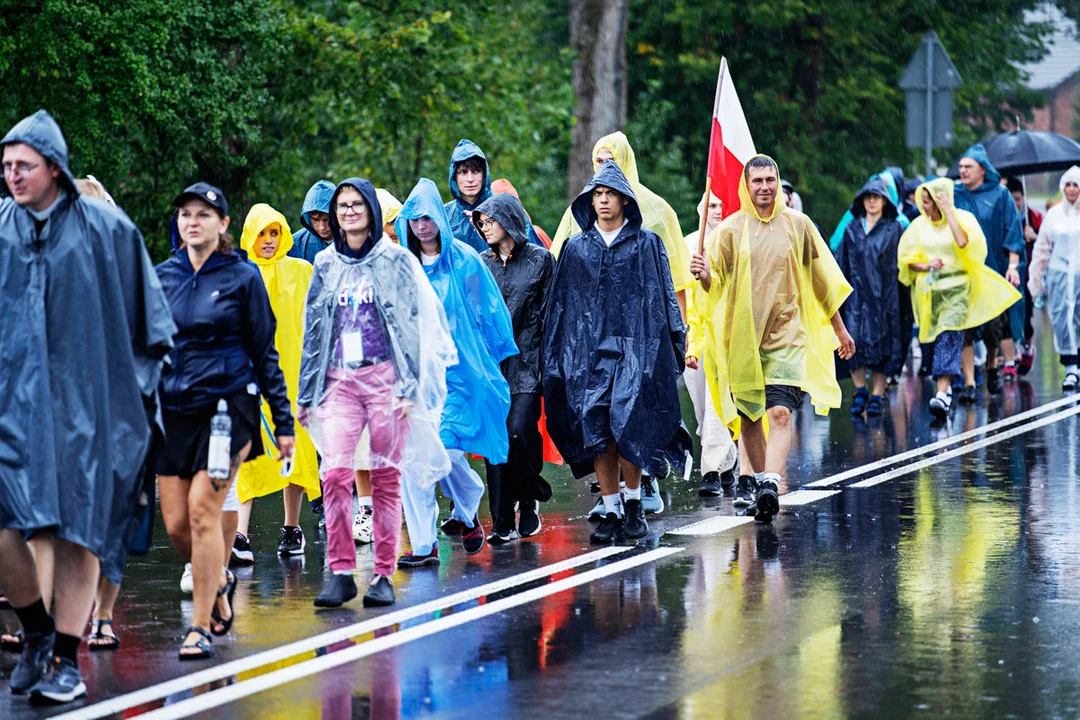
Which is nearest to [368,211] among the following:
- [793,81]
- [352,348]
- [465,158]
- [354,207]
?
[354,207]

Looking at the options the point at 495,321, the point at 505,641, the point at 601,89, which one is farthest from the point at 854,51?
the point at 505,641

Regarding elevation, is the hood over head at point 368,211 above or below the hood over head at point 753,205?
below

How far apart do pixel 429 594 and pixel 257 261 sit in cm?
234

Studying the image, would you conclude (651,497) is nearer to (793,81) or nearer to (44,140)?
(44,140)

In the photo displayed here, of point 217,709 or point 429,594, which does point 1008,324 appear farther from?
point 217,709

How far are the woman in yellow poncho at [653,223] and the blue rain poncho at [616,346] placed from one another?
1338mm

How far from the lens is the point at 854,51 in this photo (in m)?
30.6

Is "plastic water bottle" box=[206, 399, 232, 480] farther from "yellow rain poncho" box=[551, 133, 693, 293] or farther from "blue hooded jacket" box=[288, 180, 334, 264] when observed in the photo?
"yellow rain poncho" box=[551, 133, 693, 293]

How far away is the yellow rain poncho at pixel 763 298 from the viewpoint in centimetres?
1029

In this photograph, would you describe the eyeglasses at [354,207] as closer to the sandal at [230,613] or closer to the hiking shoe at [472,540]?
the sandal at [230,613]

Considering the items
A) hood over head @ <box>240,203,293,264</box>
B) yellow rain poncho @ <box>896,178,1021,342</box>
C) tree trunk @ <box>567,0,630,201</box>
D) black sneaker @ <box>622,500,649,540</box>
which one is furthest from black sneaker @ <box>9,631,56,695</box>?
tree trunk @ <box>567,0,630,201</box>

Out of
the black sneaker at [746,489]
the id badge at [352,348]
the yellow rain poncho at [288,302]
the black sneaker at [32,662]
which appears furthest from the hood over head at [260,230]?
the black sneaker at [32,662]

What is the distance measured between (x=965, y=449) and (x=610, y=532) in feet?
14.9

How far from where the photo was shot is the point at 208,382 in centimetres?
709
